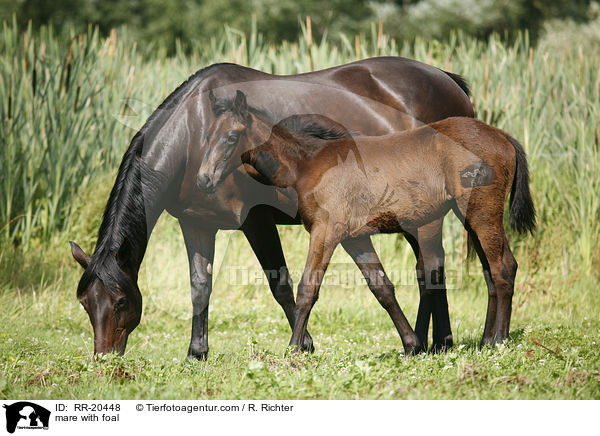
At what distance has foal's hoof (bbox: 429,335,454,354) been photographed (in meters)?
5.54

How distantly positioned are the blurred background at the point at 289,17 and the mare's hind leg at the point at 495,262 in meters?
19.9

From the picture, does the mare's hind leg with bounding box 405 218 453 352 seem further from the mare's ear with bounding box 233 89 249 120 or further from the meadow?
the mare's ear with bounding box 233 89 249 120

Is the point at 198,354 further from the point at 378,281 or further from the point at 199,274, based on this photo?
the point at 378,281

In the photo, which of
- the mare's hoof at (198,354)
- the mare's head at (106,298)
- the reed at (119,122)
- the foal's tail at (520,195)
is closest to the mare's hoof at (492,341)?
the foal's tail at (520,195)

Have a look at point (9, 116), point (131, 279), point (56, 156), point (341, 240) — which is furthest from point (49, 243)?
point (341, 240)

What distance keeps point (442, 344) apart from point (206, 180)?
8.59ft

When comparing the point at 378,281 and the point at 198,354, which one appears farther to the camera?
the point at 198,354

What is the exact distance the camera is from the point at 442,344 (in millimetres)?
5688

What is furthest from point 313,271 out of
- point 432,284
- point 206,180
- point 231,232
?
point 231,232

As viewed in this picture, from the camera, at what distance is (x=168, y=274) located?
8.28 metres

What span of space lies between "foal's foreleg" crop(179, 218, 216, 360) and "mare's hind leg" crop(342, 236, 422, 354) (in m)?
1.35

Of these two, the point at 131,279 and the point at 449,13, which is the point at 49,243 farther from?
the point at 449,13

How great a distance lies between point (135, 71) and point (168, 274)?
3290 mm
